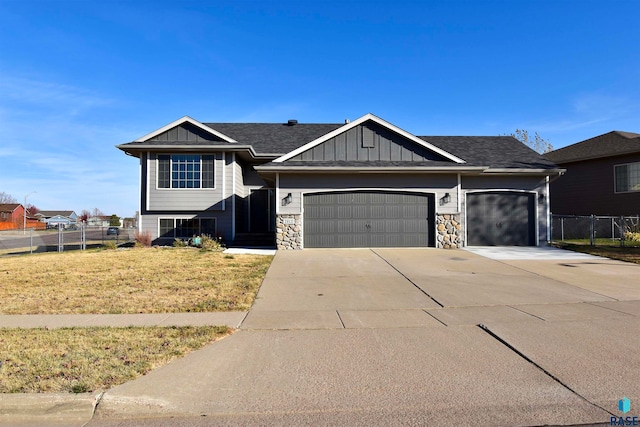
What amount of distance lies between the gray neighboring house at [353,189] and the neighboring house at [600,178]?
5769mm

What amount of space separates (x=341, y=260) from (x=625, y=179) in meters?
17.6

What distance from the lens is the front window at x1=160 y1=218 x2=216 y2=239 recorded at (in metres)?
17.7

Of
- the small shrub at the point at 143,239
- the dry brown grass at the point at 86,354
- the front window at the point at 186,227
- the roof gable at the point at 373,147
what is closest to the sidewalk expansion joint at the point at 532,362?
the dry brown grass at the point at 86,354

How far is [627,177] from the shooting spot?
65.2 feet

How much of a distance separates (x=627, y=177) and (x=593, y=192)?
1.80 m

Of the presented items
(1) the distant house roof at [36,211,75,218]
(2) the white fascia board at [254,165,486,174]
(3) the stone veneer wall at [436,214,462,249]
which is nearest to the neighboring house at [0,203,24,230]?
(1) the distant house roof at [36,211,75,218]

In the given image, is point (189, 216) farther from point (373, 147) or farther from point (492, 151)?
point (492, 151)

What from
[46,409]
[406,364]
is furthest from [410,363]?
[46,409]

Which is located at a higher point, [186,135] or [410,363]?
[186,135]

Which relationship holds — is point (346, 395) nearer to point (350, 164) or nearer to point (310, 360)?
point (310, 360)

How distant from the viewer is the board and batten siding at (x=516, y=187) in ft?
54.4

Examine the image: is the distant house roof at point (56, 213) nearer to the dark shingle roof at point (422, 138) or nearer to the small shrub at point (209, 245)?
the dark shingle roof at point (422, 138)

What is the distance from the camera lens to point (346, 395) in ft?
11.7

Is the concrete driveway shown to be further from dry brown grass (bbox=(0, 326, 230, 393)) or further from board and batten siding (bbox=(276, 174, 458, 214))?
board and batten siding (bbox=(276, 174, 458, 214))
